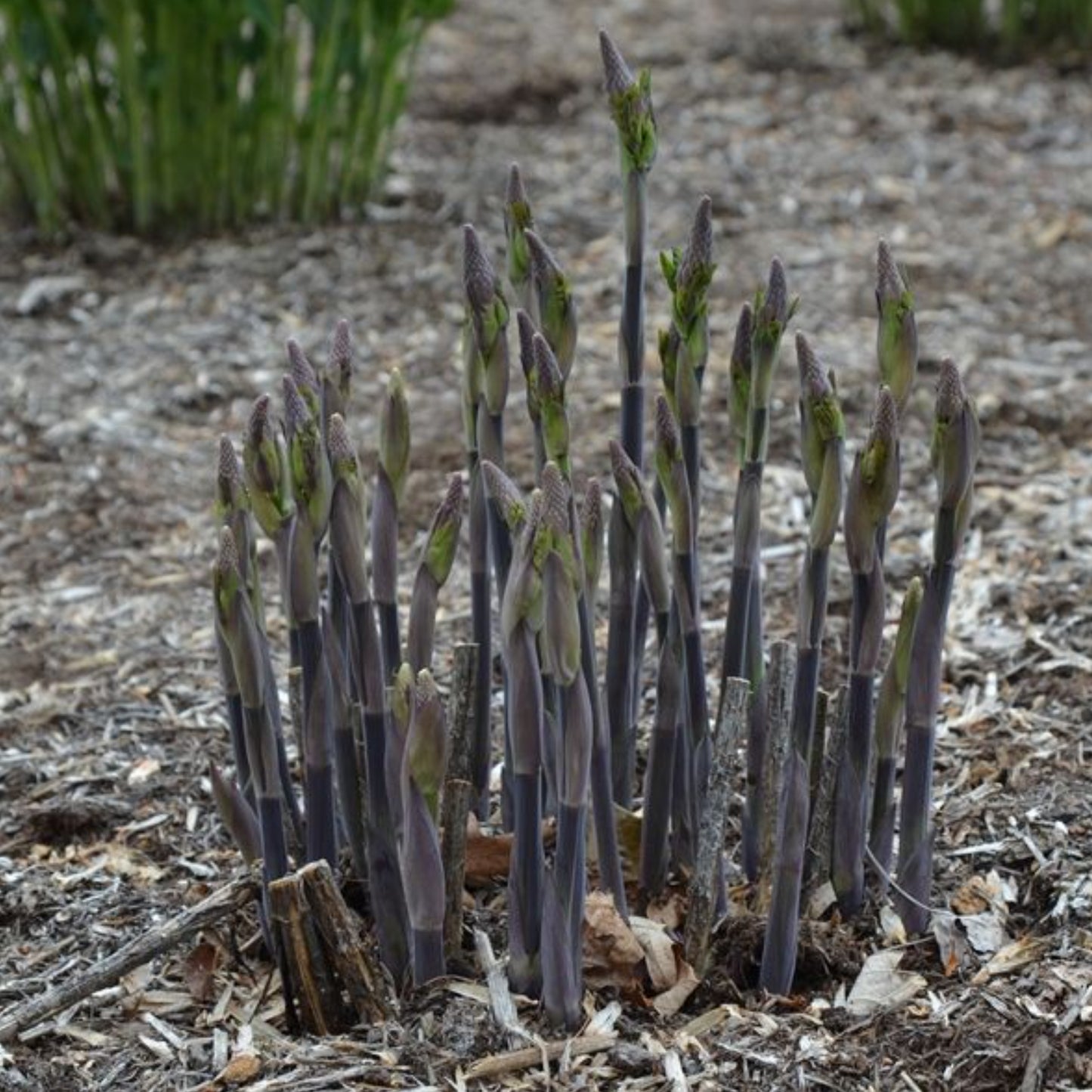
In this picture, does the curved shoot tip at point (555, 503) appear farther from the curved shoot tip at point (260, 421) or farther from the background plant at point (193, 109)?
the background plant at point (193, 109)

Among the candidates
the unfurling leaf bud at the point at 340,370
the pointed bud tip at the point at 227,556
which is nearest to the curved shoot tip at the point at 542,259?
the unfurling leaf bud at the point at 340,370

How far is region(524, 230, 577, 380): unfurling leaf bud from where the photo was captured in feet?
6.71

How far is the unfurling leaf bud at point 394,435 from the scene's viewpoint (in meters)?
2.01

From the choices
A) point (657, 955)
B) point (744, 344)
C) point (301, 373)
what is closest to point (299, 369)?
point (301, 373)

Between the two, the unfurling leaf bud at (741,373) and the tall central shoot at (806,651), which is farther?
the unfurling leaf bud at (741,373)

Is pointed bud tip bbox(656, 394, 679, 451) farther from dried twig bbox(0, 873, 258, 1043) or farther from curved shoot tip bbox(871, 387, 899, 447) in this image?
dried twig bbox(0, 873, 258, 1043)

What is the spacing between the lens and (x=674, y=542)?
2008 millimetres

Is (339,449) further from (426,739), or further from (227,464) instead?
(426,739)

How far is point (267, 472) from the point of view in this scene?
1.91 meters

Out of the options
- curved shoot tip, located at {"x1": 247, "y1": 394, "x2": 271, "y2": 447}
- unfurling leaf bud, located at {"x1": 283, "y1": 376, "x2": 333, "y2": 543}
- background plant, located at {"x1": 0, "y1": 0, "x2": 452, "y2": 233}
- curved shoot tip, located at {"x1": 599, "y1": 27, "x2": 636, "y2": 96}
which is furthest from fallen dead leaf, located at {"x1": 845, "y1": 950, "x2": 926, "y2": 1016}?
background plant, located at {"x1": 0, "y1": 0, "x2": 452, "y2": 233}

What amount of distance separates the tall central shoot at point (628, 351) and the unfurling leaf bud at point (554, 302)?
0.06 meters

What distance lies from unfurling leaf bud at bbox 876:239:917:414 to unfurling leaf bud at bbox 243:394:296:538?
2.01 feet

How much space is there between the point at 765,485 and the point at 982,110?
278cm

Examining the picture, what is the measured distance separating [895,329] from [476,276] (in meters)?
0.44
